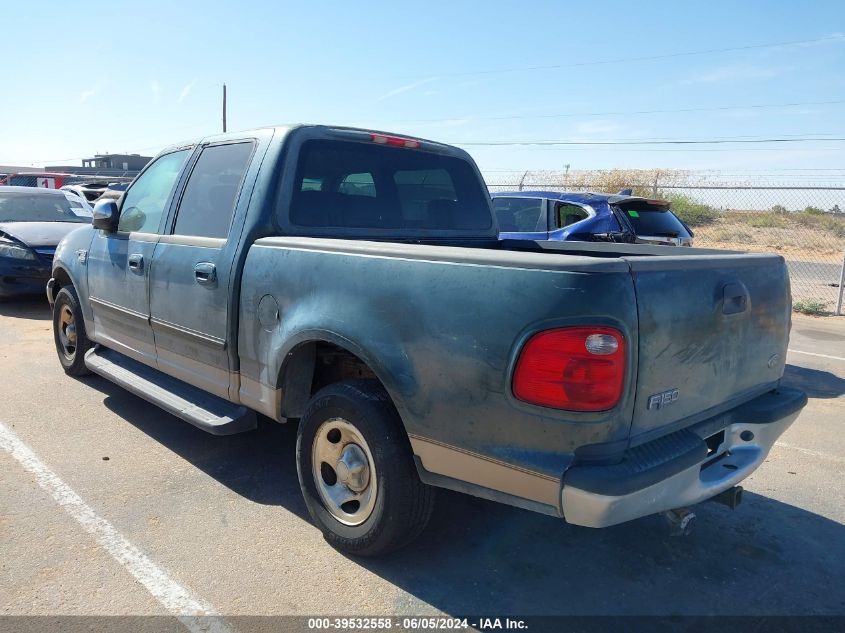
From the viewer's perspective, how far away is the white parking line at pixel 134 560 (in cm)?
263

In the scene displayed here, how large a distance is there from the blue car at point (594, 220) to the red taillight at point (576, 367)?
5.26 m

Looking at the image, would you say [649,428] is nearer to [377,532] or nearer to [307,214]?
[377,532]

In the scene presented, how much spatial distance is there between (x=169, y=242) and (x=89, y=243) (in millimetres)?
1460

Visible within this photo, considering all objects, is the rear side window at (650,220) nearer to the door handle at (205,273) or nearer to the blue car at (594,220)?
the blue car at (594,220)

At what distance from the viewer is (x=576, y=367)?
2.26 metres

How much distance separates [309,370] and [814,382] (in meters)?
5.42

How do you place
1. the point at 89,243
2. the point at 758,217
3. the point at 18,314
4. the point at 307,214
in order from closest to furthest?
the point at 307,214, the point at 89,243, the point at 18,314, the point at 758,217

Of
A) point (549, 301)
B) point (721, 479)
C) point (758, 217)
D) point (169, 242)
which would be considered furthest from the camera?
point (758, 217)

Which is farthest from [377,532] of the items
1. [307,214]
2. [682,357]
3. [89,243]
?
[89,243]

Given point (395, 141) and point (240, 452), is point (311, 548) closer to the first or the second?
point (240, 452)

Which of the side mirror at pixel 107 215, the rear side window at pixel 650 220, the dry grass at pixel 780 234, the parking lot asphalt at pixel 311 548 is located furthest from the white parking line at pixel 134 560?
the dry grass at pixel 780 234

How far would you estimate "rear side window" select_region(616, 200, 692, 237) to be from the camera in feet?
25.1

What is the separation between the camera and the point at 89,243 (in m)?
5.11

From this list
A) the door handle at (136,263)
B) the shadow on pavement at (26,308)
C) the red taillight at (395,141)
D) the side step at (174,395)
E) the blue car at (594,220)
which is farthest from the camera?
the shadow on pavement at (26,308)
